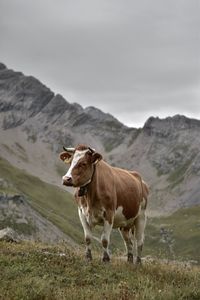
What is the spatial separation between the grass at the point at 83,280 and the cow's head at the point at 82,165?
238 centimetres

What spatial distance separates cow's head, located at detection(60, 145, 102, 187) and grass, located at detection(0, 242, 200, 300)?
238 centimetres

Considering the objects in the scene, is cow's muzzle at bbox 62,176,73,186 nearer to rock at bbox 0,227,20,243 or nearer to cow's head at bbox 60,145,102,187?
cow's head at bbox 60,145,102,187

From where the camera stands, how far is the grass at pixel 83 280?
10.0 m

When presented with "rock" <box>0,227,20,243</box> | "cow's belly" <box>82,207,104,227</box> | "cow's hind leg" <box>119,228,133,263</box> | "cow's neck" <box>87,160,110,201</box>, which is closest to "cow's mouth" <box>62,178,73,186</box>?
"cow's neck" <box>87,160,110,201</box>

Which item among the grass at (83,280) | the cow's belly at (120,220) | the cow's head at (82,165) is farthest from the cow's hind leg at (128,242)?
the cow's head at (82,165)

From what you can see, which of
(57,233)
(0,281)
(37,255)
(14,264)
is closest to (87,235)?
(37,255)

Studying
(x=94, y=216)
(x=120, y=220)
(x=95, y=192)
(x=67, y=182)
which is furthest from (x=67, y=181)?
(x=120, y=220)

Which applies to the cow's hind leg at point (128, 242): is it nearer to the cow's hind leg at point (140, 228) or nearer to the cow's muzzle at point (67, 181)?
the cow's hind leg at point (140, 228)

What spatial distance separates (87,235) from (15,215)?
130 metres

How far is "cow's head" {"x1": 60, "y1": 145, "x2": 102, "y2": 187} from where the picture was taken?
14430 mm

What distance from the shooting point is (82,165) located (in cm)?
1470

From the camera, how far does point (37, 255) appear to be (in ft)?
48.0

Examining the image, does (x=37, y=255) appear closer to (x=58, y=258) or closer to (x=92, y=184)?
(x=58, y=258)

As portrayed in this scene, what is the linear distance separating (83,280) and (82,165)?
3.99 meters
